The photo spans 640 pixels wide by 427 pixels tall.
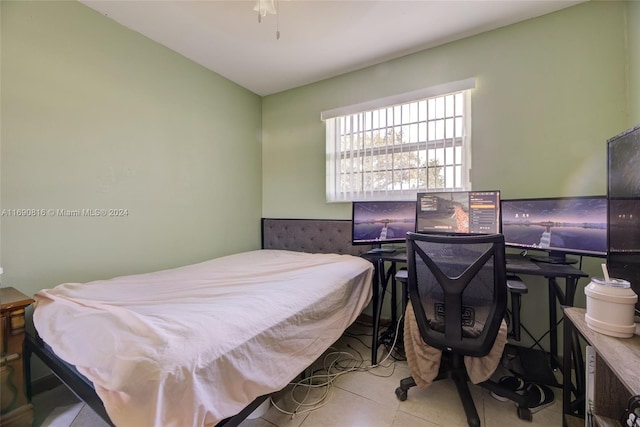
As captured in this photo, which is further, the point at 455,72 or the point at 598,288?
the point at 455,72

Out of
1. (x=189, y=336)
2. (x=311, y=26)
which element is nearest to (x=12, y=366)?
(x=189, y=336)

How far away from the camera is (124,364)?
2.69 ft

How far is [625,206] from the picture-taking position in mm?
1061

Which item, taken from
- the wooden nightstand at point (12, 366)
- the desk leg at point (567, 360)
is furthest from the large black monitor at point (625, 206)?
the wooden nightstand at point (12, 366)

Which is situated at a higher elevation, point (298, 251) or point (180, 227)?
point (180, 227)

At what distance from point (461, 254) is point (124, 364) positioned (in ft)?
4.85

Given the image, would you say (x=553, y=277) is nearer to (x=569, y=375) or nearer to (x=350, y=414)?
(x=569, y=375)

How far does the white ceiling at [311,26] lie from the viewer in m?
1.84

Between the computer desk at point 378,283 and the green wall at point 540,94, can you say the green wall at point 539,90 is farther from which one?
the computer desk at point 378,283

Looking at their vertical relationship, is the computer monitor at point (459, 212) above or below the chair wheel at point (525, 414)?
above

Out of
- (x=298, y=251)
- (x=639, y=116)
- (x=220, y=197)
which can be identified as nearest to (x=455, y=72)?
(x=639, y=116)

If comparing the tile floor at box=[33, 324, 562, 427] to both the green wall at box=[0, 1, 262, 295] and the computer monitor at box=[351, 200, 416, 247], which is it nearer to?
the green wall at box=[0, 1, 262, 295]

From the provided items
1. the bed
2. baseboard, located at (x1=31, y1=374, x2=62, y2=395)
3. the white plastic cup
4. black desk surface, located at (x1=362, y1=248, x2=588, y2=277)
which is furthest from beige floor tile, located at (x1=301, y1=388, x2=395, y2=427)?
baseboard, located at (x1=31, y1=374, x2=62, y2=395)

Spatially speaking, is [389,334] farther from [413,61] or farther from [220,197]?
[413,61]
